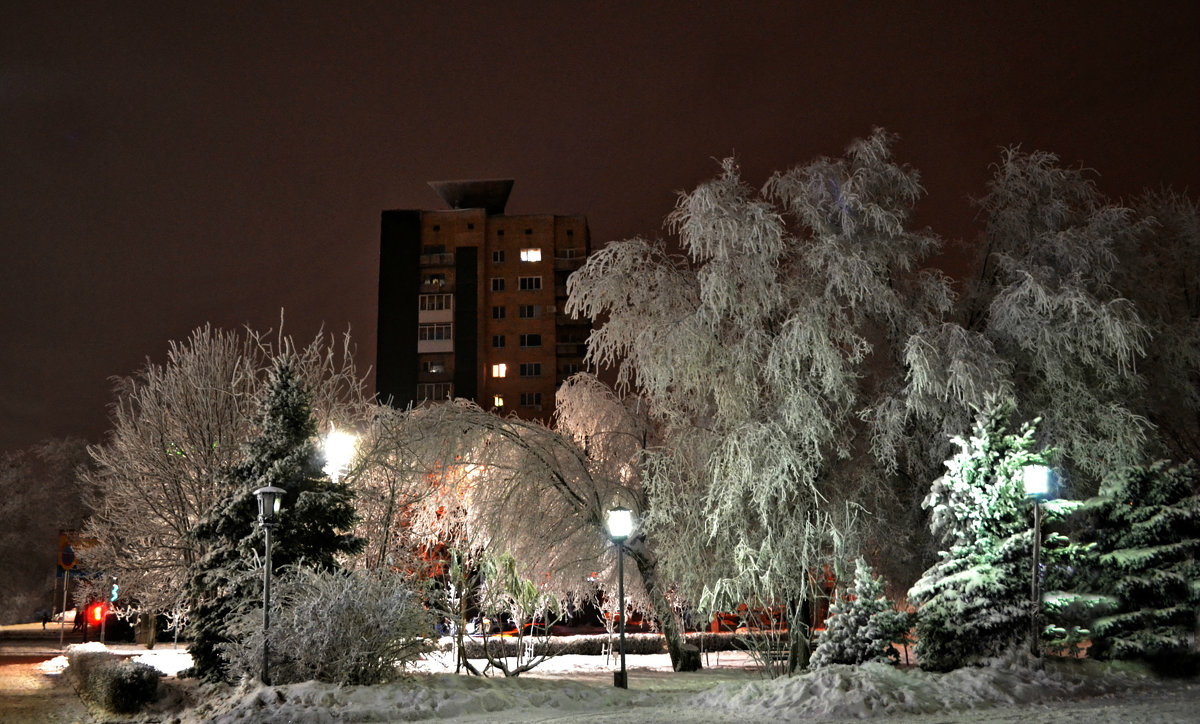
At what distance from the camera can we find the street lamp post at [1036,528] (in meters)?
14.5

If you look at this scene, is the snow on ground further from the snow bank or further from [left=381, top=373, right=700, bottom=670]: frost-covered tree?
[left=381, top=373, right=700, bottom=670]: frost-covered tree

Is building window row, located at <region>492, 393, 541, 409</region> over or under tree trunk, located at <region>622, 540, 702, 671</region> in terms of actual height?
over

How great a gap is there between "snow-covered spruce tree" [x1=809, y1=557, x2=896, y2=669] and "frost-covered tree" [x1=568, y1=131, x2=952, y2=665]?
1404mm

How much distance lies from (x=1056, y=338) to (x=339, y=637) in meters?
12.9

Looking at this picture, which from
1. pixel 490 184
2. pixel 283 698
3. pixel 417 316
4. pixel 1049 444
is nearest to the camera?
pixel 283 698

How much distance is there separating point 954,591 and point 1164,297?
863cm

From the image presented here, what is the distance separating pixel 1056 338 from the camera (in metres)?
17.6

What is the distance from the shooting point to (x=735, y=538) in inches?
736

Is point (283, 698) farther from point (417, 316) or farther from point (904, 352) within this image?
point (417, 316)

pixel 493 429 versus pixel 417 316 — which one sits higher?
pixel 417 316

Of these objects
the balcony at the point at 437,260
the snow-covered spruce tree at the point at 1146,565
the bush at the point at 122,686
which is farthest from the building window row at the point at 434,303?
the snow-covered spruce tree at the point at 1146,565

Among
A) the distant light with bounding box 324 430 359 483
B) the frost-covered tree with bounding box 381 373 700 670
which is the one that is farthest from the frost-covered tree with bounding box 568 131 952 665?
the distant light with bounding box 324 430 359 483

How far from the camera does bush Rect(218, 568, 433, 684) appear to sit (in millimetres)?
14961

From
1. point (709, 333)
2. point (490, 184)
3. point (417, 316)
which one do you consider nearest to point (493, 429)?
point (709, 333)
